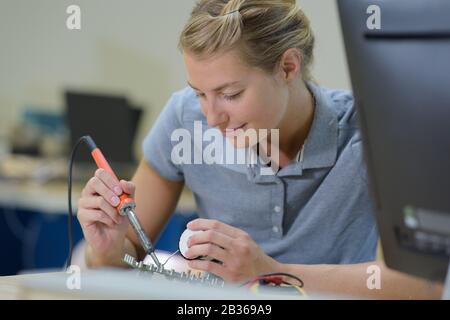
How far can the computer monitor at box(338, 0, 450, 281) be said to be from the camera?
0.67 meters

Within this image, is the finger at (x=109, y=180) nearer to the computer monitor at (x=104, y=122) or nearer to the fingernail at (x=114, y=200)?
the fingernail at (x=114, y=200)

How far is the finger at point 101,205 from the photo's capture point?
1.07 m

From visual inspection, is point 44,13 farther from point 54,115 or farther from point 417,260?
point 54,115

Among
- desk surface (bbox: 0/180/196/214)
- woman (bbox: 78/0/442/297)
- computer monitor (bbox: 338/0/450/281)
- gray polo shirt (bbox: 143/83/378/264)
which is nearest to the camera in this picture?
computer monitor (bbox: 338/0/450/281)

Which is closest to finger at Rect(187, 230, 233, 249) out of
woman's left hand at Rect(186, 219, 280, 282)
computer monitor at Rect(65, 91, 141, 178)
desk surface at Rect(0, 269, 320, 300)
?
woman's left hand at Rect(186, 219, 280, 282)

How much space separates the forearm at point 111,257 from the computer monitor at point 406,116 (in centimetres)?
47

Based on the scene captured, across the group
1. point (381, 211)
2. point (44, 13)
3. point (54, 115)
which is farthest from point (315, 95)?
point (54, 115)

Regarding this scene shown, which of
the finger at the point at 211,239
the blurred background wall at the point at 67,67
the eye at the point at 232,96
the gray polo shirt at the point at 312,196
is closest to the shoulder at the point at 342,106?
the gray polo shirt at the point at 312,196

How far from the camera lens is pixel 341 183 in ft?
3.88

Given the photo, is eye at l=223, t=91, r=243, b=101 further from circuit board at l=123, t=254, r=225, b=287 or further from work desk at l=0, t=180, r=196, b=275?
work desk at l=0, t=180, r=196, b=275

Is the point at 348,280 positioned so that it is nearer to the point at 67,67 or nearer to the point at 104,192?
the point at 104,192

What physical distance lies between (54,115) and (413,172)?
9.68 ft

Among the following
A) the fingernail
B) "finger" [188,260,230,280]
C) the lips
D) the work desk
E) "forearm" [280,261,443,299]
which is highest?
the lips

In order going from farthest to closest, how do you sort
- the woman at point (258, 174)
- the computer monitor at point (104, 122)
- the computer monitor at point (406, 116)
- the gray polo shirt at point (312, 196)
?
the computer monitor at point (104, 122) → the gray polo shirt at point (312, 196) → the woman at point (258, 174) → the computer monitor at point (406, 116)
